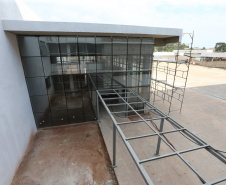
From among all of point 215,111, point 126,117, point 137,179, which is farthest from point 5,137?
point 215,111

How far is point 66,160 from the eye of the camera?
6.65m

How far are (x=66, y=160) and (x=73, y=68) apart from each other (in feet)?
17.3

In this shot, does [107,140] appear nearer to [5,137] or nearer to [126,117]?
[126,117]

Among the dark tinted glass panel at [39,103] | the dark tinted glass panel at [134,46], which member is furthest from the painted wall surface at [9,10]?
the dark tinted glass panel at [134,46]

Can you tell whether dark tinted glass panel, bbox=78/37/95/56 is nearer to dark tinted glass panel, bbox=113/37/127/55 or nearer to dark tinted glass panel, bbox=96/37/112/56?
dark tinted glass panel, bbox=96/37/112/56

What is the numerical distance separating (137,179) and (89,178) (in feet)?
6.62

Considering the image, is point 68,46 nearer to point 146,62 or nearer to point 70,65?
point 70,65

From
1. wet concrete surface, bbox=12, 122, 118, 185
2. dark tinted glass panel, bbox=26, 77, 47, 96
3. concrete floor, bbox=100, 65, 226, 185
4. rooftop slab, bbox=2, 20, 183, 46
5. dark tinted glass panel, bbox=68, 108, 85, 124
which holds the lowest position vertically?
wet concrete surface, bbox=12, 122, 118, 185

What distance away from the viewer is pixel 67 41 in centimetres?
809

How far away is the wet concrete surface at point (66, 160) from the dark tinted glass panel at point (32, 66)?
3.90m

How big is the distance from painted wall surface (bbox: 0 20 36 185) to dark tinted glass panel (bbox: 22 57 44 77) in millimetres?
297

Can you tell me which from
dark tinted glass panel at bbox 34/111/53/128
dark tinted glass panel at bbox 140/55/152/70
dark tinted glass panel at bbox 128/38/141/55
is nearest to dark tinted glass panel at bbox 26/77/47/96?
dark tinted glass panel at bbox 34/111/53/128

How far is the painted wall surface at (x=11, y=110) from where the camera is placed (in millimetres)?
5465

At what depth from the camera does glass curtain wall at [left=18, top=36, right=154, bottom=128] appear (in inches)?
313
